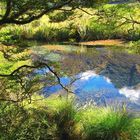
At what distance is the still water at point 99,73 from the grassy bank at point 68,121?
0.69 meters

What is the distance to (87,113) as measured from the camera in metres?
8.98

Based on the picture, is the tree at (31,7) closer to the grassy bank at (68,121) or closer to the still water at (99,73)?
the grassy bank at (68,121)

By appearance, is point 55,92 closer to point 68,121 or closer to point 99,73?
point 68,121

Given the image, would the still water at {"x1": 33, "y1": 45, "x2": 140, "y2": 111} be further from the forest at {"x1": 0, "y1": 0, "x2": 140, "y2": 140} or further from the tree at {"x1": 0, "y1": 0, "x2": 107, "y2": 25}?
the tree at {"x1": 0, "y1": 0, "x2": 107, "y2": 25}

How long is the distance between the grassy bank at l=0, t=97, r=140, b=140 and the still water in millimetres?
685

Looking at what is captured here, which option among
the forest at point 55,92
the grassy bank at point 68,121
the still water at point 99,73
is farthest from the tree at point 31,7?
the still water at point 99,73

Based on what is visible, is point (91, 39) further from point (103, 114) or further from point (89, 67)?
point (103, 114)

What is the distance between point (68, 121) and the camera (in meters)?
8.83

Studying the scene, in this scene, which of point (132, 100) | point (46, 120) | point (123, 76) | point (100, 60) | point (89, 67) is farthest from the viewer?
point (100, 60)

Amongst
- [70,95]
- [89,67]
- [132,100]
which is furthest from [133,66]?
[70,95]

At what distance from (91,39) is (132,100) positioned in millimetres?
12564

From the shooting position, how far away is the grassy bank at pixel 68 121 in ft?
25.8

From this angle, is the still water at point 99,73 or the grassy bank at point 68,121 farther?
the still water at point 99,73

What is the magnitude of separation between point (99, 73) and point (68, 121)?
824 cm
